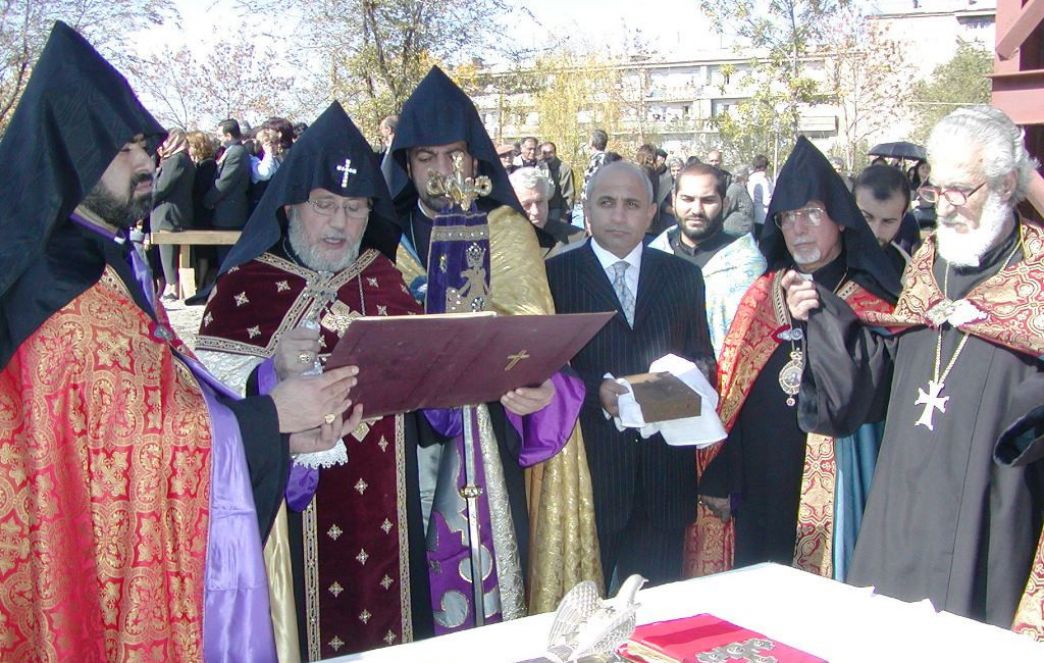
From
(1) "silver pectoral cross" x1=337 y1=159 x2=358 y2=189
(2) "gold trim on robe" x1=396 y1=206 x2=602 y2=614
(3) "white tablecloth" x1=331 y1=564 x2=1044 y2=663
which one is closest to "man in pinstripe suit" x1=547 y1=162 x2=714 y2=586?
(2) "gold trim on robe" x1=396 y1=206 x2=602 y2=614

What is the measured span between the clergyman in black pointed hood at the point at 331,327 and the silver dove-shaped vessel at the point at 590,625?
153 centimetres

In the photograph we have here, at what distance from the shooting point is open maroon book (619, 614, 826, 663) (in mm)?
2275

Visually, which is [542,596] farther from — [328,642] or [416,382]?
[416,382]

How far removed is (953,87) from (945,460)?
46.2 m

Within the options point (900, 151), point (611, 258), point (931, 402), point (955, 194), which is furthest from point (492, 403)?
point (900, 151)

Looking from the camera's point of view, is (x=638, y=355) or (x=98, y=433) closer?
(x=98, y=433)

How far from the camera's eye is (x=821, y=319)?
4.05 metres

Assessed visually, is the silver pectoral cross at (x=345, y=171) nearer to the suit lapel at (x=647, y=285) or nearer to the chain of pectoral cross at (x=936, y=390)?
the suit lapel at (x=647, y=285)

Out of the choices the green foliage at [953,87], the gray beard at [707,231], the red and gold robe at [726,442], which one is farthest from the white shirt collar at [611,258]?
the green foliage at [953,87]

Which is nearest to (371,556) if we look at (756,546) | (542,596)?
(542,596)

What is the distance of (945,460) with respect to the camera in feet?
12.2

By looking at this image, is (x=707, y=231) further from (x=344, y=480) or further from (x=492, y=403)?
(x=344, y=480)

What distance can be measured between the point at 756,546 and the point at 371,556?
1.75 m

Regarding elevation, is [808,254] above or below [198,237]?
below
